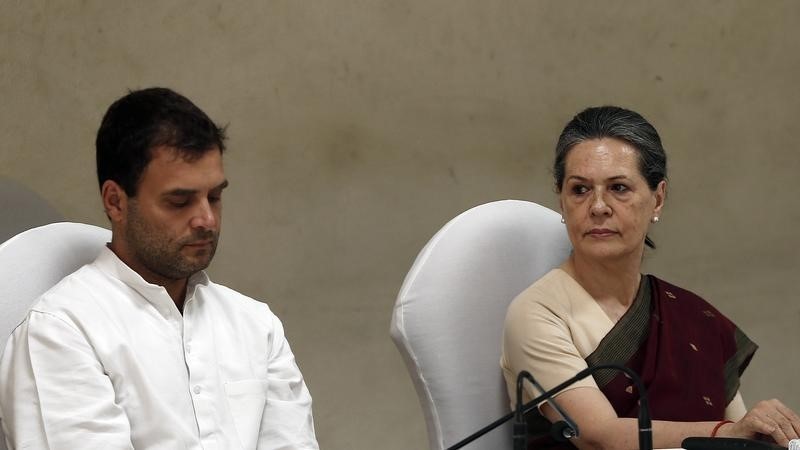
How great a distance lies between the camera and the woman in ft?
7.32

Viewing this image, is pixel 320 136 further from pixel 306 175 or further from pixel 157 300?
pixel 157 300

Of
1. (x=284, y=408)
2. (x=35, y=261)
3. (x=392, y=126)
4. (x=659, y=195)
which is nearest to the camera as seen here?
(x=35, y=261)

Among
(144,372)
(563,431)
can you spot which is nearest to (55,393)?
(144,372)

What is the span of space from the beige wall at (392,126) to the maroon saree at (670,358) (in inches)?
44.5

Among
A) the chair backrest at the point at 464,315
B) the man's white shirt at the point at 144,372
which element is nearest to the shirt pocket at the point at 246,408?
the man's white shirt at the point at 144,372

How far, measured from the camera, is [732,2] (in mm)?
3998

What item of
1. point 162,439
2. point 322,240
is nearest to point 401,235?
point 322,240

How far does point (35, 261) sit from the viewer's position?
191cm

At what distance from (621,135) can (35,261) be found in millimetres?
1150

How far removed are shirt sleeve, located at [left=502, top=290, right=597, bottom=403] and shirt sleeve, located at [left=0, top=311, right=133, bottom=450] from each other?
2.66 ft

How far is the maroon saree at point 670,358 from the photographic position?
2270mm

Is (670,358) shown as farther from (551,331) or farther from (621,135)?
(621,135)

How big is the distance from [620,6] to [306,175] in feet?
3.95

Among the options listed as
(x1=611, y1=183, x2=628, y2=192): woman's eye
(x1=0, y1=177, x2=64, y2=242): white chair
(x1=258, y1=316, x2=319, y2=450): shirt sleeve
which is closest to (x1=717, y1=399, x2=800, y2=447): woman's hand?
(x1=611, y1=183, x2=628, y2=192): woman's eye
